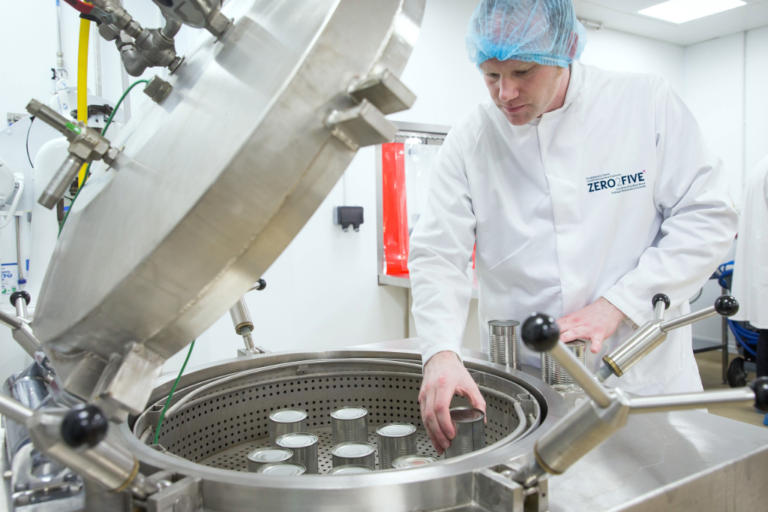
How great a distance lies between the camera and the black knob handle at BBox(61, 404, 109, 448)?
411 millimetres

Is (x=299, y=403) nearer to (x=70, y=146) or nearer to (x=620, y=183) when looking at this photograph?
(x=70, y=146)

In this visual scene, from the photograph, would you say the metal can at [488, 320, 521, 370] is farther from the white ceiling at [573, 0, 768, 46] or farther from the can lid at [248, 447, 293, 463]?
the white ceiling at [573, 0, 768, 46]

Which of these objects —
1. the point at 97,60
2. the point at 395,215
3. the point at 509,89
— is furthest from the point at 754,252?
the point at 97,60

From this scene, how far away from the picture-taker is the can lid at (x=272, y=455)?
35.3 inches

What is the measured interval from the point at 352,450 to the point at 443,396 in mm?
185

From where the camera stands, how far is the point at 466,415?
3.04ft

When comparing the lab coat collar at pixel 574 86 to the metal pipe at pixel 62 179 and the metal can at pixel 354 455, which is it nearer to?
the metal can at pixel 354 455

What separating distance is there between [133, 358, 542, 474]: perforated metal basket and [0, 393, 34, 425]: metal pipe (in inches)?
15.5

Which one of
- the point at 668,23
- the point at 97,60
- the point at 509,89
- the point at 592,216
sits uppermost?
the point at 668,23

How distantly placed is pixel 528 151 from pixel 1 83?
8.99 feet

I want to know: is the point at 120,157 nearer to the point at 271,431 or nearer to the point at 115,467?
the point at 115,467

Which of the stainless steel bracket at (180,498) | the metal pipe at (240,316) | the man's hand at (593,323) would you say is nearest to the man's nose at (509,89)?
the man's hand at (593,323)

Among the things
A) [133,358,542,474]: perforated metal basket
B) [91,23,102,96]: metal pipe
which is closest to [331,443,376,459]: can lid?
[133,358,542,474]: perforated metal basket

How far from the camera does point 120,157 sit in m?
0.65
